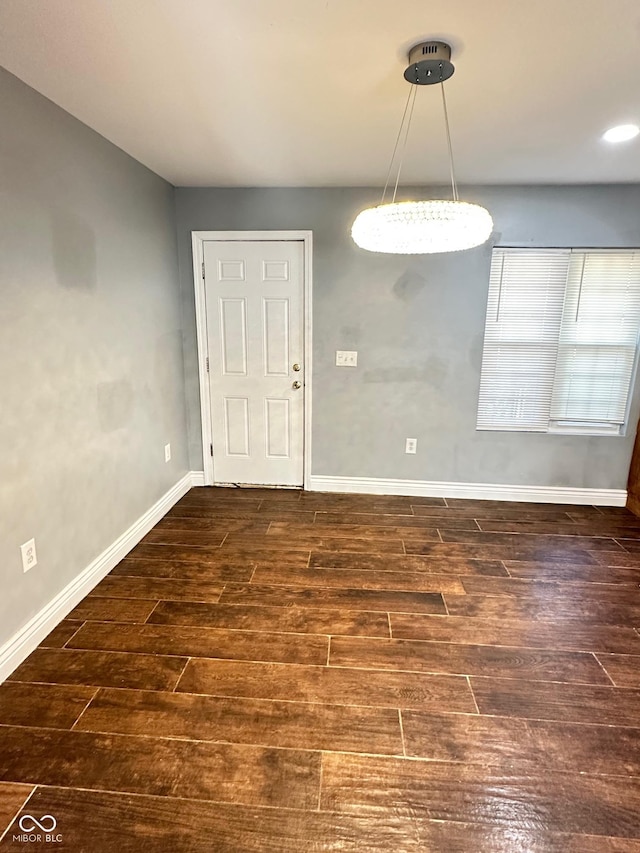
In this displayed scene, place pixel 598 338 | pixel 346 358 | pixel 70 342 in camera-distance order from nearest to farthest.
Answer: pixel 70 342 < pixel 598 338 < pixel 346 358

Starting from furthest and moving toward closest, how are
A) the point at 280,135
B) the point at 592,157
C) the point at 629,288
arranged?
the point at 629,288 → the point at 592,157 → the point at 280,135

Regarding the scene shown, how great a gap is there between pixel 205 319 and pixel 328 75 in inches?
80.1

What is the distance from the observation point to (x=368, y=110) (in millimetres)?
1975

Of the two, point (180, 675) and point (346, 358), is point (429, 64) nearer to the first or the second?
point (346, 358)

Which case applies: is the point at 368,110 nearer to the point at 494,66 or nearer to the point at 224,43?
the point at 494,66

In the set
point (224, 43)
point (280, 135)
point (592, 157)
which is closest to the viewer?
point (224, 43)

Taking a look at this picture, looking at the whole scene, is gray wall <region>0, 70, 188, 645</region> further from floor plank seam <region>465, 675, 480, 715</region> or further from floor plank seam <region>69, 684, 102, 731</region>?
floor plank seam <region>465, 675, 480, 715</region>

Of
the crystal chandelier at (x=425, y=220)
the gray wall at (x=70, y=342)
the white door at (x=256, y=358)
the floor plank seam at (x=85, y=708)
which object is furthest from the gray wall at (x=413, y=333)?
the floor plank seam at (x=85, y=708)

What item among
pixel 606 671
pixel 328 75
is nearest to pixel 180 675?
pixel 606 671

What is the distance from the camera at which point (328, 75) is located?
1701 mm

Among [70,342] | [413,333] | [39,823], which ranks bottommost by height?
[39,823]

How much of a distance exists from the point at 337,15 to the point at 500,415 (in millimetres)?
2728

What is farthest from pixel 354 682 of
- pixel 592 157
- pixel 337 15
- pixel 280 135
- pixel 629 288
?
pixel 629 288

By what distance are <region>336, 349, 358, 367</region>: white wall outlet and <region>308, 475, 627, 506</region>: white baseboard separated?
927 millimetres
